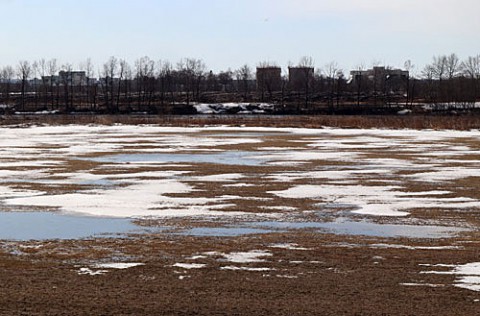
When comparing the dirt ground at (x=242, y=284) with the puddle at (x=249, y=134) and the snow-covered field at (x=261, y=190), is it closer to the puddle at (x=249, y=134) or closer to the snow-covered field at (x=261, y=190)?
the snow-covered field at (x=261, y=190)

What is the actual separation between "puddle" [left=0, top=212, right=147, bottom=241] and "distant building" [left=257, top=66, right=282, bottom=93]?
115467 millimetres

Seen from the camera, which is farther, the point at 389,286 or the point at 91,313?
the point at 389,286

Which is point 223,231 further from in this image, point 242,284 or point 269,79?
point 269,79

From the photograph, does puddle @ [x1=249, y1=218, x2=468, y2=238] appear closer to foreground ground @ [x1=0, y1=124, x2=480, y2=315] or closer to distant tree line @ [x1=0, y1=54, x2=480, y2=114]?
foreground ground @ [x1=0, y1=124, x2=480, y2=315]

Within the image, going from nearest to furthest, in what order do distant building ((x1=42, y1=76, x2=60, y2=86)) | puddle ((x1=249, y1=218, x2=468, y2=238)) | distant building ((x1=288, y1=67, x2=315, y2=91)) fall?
puddle ((x1=249, y1=218, x2=468, y2=238))
distant building ((x1=42, y1=76, x2=60, y2=86))
distant building ((x1=288, y1=67, x2=315, y2=91))

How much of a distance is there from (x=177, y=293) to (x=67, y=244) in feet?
14.3

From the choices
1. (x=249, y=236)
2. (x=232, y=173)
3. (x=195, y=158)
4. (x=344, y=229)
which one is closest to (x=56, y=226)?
(x=249, y=236)

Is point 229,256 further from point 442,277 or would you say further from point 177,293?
point 442,277

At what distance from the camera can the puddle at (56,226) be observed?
1493 cm

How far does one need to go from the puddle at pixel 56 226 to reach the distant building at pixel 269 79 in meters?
115

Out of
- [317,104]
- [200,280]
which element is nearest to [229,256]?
[200,280]

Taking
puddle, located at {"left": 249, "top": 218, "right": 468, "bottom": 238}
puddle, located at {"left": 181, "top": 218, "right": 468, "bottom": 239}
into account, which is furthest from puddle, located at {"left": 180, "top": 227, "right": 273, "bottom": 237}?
puddle, located at {"left": 249, "top": 218, "right": 468, "bottom": 238}

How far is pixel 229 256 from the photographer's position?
12.8 metres

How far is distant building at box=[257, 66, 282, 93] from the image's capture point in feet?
461
